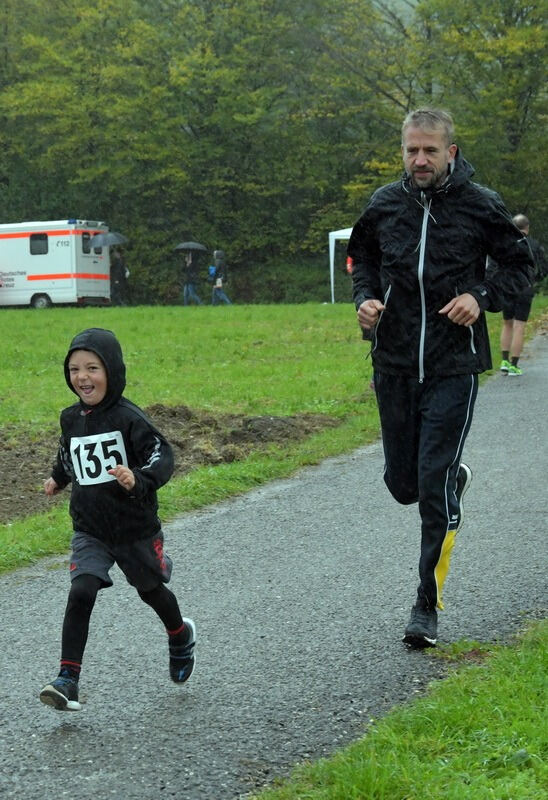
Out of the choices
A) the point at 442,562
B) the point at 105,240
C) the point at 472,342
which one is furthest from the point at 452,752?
the point at 105,240

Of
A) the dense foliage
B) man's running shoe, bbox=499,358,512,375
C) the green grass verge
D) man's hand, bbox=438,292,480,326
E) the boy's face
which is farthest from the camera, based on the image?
the dense foliage

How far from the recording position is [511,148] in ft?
136

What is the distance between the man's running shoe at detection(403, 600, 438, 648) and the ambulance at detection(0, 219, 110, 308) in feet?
126

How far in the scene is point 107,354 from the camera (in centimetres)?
453

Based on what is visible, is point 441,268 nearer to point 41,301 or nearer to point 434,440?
point 434,440

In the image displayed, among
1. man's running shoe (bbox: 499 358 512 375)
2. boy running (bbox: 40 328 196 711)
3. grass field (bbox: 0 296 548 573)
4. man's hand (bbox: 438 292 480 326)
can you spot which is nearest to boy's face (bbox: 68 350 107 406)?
boy running (bbox: 40 328 196 711)

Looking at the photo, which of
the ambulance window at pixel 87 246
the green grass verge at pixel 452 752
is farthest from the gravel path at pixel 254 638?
the ambulance window at pixel 87 246

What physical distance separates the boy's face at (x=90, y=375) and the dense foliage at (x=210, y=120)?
39502mm

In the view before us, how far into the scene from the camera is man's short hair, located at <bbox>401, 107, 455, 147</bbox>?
16.6 feet

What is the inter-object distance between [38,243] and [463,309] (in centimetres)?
3980

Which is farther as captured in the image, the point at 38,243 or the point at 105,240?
the point at 38,243

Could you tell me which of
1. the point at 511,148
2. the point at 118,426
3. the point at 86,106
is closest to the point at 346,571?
the point at 118,426

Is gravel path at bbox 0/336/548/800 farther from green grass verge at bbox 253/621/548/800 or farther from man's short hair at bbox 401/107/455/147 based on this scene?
man's short hair at bbox 401/107/455/147

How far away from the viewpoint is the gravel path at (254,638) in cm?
400
